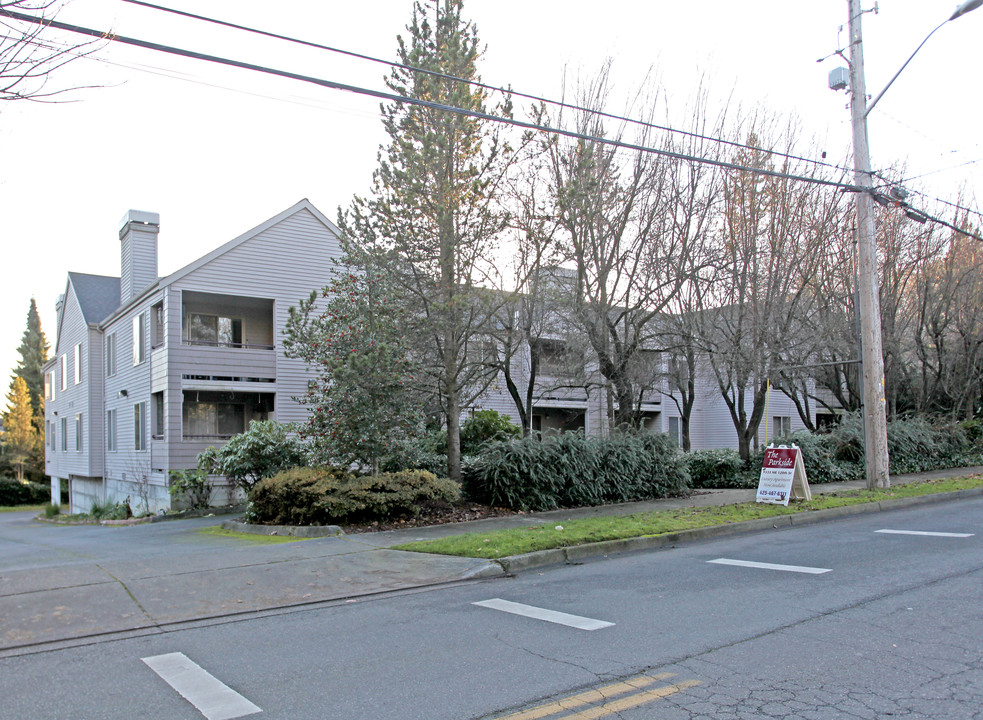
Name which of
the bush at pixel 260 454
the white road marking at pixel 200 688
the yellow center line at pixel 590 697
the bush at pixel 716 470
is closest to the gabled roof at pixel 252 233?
the bush at pixel 260 454

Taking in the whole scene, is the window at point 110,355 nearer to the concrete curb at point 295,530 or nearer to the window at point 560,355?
the window at point 560,355

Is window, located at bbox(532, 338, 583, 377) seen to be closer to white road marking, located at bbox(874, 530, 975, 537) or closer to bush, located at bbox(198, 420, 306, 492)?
bush, located at bbox(198, 420, 306, 492)

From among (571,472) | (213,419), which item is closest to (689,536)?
(571,472)

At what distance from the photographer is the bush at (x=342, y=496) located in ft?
39.9

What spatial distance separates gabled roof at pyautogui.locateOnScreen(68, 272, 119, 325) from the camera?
29484mm

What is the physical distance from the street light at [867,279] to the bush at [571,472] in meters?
4.22

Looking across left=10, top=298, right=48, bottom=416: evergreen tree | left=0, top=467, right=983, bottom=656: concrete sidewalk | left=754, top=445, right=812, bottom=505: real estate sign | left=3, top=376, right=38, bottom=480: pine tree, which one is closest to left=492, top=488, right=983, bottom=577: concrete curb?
left=0, top=467, right=983, bottom=656: concrete sidewalk


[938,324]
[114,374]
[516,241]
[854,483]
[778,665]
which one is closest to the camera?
[778,665]

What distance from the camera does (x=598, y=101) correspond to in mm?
16141

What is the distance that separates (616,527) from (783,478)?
4.67 m

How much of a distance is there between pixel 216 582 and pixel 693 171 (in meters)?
12.9

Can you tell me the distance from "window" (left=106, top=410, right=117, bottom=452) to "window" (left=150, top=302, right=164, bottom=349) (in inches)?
251

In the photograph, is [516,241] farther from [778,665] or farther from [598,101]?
[778,665]

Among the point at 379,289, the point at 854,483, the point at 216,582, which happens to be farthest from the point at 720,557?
the point at 854,483
